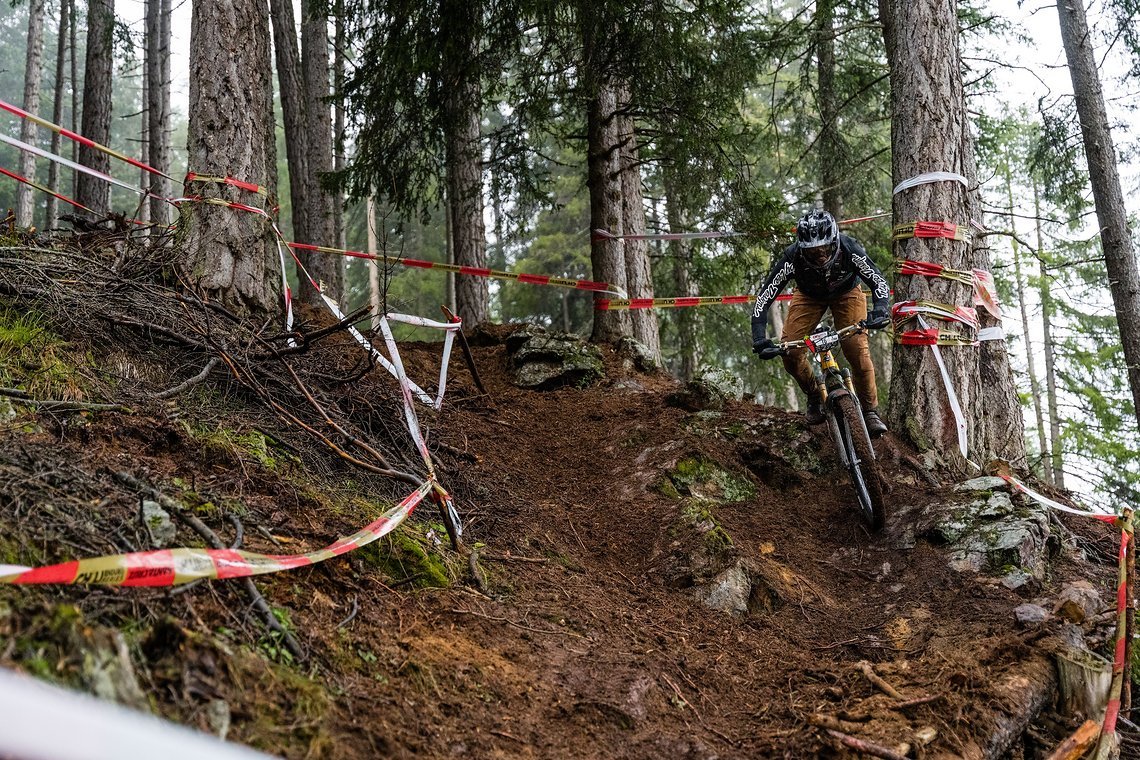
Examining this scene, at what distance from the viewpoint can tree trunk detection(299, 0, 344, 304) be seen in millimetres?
12297

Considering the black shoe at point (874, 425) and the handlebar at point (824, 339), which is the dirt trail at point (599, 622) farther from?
the handlebar at point (824, 339)

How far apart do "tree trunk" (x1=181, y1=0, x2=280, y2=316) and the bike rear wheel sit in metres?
4.41

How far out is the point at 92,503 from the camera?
9.89 feet

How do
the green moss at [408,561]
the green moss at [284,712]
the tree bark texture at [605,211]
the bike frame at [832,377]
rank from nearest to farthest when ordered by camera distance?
the green moss at [284,712]
the green moss at [408,561]
the bike frame at [832,377]
the tree bark texture at [605,211]

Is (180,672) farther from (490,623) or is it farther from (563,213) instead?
(563,213)

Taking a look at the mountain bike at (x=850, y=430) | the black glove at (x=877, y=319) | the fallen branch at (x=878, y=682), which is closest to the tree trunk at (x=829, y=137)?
the black glove at (x=877, y=319)

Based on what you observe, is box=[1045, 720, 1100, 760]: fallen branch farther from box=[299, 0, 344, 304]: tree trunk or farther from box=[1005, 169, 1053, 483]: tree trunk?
box=[1005, 169, 1053, 483]: tree trunk

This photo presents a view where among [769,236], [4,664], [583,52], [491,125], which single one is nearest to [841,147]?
[769,236]

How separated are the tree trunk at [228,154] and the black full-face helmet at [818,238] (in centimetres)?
414

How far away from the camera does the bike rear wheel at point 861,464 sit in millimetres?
5453

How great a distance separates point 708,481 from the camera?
20.5 ft

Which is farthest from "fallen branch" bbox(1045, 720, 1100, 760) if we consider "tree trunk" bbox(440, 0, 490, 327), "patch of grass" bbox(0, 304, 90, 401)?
"tree trunk" bbox(440, 0, 490, 327)

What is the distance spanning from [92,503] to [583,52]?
728 centimetres

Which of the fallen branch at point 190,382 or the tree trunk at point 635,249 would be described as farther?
the tree trunk at point 635,249
